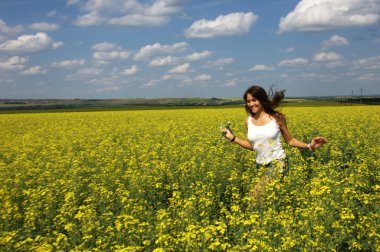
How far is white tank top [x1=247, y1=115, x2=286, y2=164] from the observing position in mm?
6160

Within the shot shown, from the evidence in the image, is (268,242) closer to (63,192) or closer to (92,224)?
(92,224)

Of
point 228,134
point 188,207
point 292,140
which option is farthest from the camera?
point 228,134

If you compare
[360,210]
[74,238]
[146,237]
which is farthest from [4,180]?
[360,210]

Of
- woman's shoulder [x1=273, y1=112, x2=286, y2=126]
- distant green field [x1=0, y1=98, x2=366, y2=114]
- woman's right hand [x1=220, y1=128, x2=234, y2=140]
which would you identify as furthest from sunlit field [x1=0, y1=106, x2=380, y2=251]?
distant green field [x1=0, y1=98, x2=366, y2=114]

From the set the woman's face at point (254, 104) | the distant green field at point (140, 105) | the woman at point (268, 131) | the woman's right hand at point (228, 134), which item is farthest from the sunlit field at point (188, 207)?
the distant green field at point (140, 105)

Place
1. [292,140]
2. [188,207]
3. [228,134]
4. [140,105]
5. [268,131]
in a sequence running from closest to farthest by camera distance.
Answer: [188,207], [268,131], [292,140], [228,134], [140,105]

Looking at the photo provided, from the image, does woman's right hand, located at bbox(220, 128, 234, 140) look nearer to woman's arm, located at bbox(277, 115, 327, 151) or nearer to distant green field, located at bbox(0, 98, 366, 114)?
woman's arm, located at bbox(277, 115, 327, 151)

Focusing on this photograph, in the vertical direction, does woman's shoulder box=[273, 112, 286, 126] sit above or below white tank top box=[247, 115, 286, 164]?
above

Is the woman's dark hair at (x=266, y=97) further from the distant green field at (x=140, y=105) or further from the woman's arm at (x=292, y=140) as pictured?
the distant green field at (x=140, y=105)

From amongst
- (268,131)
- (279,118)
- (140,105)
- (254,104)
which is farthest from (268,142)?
(140,105)

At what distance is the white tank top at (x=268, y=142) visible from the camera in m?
6.16

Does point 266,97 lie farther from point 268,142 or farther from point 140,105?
point 140,105

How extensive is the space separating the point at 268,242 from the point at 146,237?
58.1 inches

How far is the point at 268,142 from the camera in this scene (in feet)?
20.3
